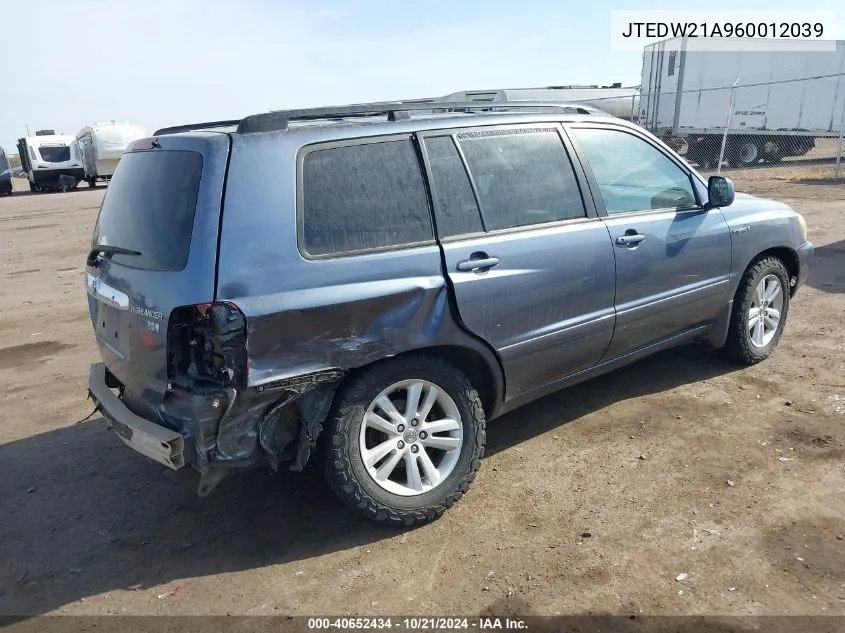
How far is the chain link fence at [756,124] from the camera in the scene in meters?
21.0

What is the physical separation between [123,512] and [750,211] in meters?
4.46

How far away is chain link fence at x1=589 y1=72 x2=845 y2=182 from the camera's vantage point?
21.0 meters

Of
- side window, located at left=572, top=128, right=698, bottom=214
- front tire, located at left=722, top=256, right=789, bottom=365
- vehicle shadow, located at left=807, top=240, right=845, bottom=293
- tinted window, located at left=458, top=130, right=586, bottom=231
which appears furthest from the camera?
vehicle shadow, located at left=807, top=240, right=845, bottom=293

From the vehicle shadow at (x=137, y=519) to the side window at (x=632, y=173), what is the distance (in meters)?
1.37

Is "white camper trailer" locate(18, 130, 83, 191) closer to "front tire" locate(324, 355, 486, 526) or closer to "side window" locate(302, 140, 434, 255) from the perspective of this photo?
"side window" locate(302, 140, 434, 255)

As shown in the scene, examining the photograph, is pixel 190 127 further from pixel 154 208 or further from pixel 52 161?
pixel 52 161

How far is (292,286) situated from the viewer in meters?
2.94

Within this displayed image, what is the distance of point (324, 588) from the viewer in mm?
2980

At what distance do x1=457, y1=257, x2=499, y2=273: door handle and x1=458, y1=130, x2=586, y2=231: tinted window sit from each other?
213 millimetres

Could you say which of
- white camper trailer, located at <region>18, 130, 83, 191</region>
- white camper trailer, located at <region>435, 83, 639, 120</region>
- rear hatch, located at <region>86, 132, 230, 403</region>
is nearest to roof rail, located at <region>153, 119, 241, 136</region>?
rear hatch, located at <region>86, 132, 230, 403</region>

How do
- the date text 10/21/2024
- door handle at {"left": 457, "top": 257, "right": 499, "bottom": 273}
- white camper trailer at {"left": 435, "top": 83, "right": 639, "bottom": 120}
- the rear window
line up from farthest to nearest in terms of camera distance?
white camper trailer at {"left": 435, "top": 83, "right": 639, "bottom": 120} < door handle at {"left": 457, "top": 257, "right": 499, "bottom": 273} < the rear window < the date text 10/21/2024

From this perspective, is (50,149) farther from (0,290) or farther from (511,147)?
(511,147)

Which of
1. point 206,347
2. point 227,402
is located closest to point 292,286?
point 206,347

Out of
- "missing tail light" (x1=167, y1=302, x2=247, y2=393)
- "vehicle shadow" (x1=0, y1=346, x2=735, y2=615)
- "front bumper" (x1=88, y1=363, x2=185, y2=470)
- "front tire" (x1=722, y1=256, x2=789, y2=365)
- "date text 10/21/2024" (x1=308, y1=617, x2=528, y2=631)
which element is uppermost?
"missing tail light" (x1=167, y1=302, x2=247, y2=393)
